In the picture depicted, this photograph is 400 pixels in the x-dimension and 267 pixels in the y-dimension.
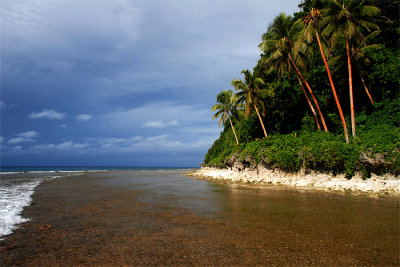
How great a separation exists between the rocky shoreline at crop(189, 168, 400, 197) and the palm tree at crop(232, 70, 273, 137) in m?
6.36

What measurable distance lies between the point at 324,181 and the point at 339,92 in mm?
11062

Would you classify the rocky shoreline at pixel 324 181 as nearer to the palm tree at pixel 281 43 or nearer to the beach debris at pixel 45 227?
the palm tree at pixel 281 43

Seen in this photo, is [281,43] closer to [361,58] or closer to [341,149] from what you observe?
[361,58]

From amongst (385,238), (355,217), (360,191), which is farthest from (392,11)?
(385,238)

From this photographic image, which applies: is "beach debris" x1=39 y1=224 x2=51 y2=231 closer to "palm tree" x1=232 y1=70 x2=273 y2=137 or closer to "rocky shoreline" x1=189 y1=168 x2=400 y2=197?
"rocky shoreline" x1=189 y1=168 x2=400 y2=197

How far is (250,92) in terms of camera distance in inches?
992

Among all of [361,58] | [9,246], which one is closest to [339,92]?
[361,58]

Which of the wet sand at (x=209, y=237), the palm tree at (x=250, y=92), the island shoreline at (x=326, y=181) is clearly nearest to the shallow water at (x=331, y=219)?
the wet sand at (x=209, y=237)

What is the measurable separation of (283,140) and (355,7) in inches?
466

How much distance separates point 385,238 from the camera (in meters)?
4.68

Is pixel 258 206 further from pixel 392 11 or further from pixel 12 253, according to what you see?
pixel 392 11

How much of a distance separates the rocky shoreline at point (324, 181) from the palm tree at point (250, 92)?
6361mm

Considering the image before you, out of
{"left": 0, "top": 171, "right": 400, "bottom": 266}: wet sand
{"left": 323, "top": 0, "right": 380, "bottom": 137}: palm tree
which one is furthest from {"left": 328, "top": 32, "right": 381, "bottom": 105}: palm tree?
{"left": 0, "top": 171, "right": 400, "bottom": 266}: wet sand

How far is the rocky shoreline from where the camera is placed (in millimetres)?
11414
